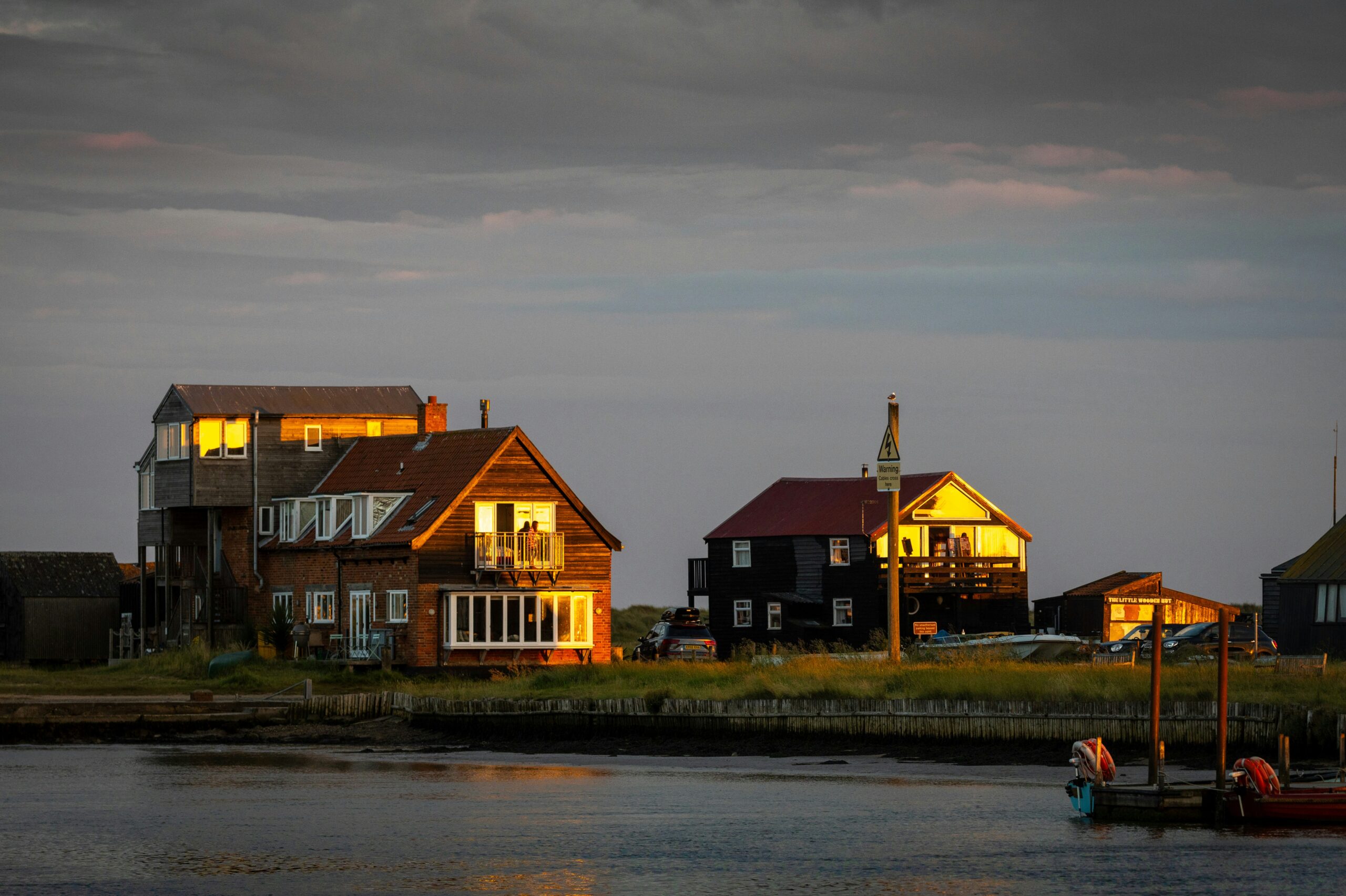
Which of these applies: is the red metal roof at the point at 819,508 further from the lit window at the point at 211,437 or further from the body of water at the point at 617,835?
the body of water at the point at 617,835

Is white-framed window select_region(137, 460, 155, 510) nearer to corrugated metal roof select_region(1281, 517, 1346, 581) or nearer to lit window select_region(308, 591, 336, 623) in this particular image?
lit window select_region(308, 591, 336, 623)

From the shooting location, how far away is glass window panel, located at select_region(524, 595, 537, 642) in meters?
58.4

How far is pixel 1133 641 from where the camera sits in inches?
2285

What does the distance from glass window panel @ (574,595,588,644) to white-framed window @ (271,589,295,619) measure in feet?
30.5

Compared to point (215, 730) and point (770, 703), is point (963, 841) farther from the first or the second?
point (215, 730)

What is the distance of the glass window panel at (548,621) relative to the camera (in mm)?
58719

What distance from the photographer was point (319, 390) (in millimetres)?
65938

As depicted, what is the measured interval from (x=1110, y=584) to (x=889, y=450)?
36536 millimetres

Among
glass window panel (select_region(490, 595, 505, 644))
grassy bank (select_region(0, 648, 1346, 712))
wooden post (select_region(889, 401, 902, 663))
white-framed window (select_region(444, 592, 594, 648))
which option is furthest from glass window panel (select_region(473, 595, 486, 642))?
wooden post (select_region(889, 401, 902, 663))

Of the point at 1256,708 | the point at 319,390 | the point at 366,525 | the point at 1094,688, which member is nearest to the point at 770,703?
the point at 1094,688

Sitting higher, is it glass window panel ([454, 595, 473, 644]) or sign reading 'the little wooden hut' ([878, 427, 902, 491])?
sign reading 'the little wooden hut' ([878, 427, 902, 491])

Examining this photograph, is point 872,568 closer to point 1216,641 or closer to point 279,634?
point 1216,641

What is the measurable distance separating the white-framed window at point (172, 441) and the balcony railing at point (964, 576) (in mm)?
25939

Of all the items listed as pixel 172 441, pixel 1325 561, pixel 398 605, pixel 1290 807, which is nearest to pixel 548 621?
pixel 398 605
